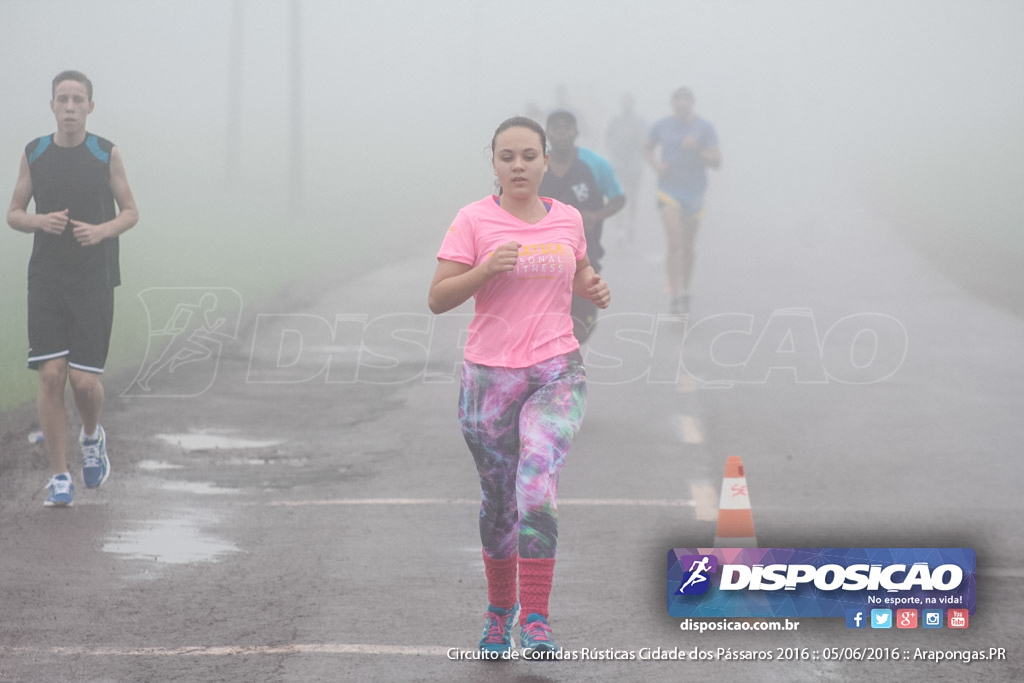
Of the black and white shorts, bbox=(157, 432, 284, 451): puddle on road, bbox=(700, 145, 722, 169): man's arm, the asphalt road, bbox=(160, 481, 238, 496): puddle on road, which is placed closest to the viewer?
the asphalt road

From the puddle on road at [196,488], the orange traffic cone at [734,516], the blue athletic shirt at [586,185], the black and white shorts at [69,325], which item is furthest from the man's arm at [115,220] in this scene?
the orange traffic cone at [734,516]

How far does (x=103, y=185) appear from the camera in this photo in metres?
8.03

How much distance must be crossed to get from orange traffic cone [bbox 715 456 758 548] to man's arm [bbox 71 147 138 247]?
3.35 meters

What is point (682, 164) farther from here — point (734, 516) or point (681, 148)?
point (734, 516)

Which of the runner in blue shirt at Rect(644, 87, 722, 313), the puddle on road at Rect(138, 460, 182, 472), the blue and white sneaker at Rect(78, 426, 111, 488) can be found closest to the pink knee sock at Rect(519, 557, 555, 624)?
the blue and white sneaker at Rect(78, 426, 111, 488)

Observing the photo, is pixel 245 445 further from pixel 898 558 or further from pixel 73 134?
pixel 898 558

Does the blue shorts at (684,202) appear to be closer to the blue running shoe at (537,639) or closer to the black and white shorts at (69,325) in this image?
the black and white shorts at (69,325)

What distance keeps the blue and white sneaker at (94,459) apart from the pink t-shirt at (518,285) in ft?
12.3

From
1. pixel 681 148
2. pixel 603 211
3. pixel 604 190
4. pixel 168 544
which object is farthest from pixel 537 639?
pixel 681 148

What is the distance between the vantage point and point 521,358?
5309 millimetres

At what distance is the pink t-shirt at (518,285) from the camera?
5250mm

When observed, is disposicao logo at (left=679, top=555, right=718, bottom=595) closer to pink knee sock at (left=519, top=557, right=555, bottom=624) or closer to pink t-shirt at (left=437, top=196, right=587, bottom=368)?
pink knee sock at (left=519, top=557, right=555, bottom=624)

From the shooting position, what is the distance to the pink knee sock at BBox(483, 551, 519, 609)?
548 centimetres

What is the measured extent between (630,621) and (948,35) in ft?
181
